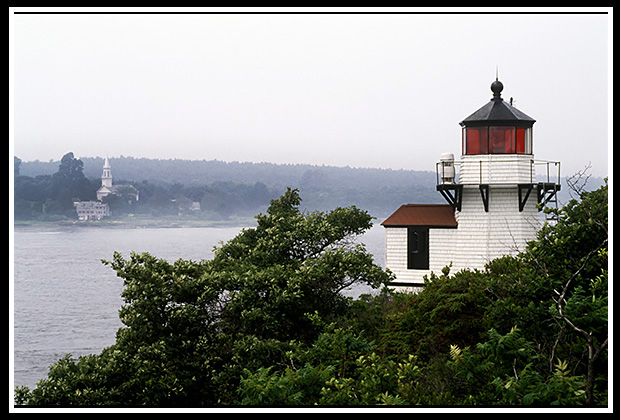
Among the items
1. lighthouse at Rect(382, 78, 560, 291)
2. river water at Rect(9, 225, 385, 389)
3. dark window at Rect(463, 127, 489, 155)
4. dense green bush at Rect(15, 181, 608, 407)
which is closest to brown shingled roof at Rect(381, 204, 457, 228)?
lighthouse at Rect(382, 78, 560, 291)

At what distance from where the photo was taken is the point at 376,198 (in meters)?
34.8

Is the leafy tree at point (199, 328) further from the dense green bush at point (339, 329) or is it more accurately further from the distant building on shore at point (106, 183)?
the distant building on shore at point (106, 183)

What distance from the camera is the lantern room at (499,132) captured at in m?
19.1

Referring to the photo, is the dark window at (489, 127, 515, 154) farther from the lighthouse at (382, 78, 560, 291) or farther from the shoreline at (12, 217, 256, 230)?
the shoreline at (12, 217, 256, 230)

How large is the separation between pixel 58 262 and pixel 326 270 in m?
38.0

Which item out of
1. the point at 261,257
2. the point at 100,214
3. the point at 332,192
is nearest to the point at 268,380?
the point at 261,257

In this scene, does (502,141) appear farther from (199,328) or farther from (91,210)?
(91,210)

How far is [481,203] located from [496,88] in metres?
3.27

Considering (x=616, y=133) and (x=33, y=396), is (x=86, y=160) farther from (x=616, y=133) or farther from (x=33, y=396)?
(x=616, y=133)

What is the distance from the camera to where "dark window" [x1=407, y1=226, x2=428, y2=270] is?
64.1ft

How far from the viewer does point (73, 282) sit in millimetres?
46781

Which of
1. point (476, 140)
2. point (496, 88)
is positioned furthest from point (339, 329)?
point (496, 88)

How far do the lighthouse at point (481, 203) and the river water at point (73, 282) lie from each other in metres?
13.7

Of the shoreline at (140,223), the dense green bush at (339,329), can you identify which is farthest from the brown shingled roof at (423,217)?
the shoreline at (140,223)
